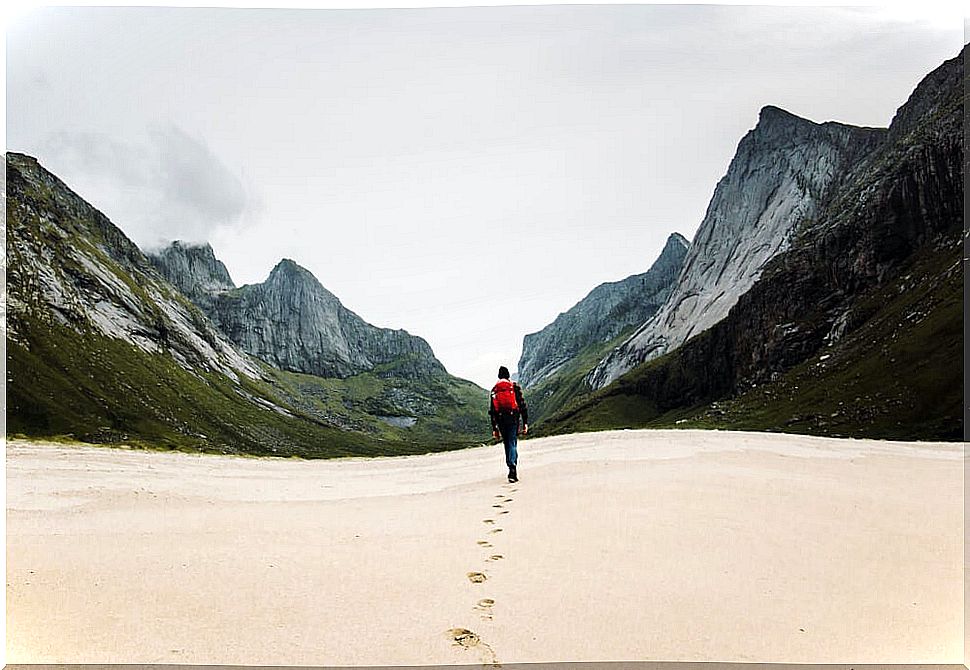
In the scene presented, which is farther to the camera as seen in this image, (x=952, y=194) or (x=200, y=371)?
(x=200, y=371)

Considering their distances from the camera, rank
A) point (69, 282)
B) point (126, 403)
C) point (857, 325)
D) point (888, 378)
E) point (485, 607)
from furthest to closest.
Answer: point (69, 282) < point (126, 403) < point (857, 325) < point (888, 378) < point (485, 607)

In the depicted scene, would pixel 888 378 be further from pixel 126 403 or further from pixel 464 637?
pixel 126 403

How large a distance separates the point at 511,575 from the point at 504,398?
7.98 metres

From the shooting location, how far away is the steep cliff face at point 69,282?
13788 cm

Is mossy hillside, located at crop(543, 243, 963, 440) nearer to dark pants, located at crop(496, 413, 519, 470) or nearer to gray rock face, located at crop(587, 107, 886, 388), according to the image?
dark pants, located at crop(496, 413, 519, 470)

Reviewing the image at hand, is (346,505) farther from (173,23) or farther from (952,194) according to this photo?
(952,194)

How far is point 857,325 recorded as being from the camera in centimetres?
10362

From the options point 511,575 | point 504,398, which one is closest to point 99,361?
point 504,398

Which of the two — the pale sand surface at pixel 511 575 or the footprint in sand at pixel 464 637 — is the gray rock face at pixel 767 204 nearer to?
the pale sand surface at pixel 511 575

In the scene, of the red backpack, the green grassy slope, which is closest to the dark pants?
the red backpack

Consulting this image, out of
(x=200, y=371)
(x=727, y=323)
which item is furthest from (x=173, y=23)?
(x=200, y=371)

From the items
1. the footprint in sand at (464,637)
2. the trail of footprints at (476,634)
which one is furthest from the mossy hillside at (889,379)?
the footprint in sand at (464,637)

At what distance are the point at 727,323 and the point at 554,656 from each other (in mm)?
147177

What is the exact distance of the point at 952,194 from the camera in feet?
342
